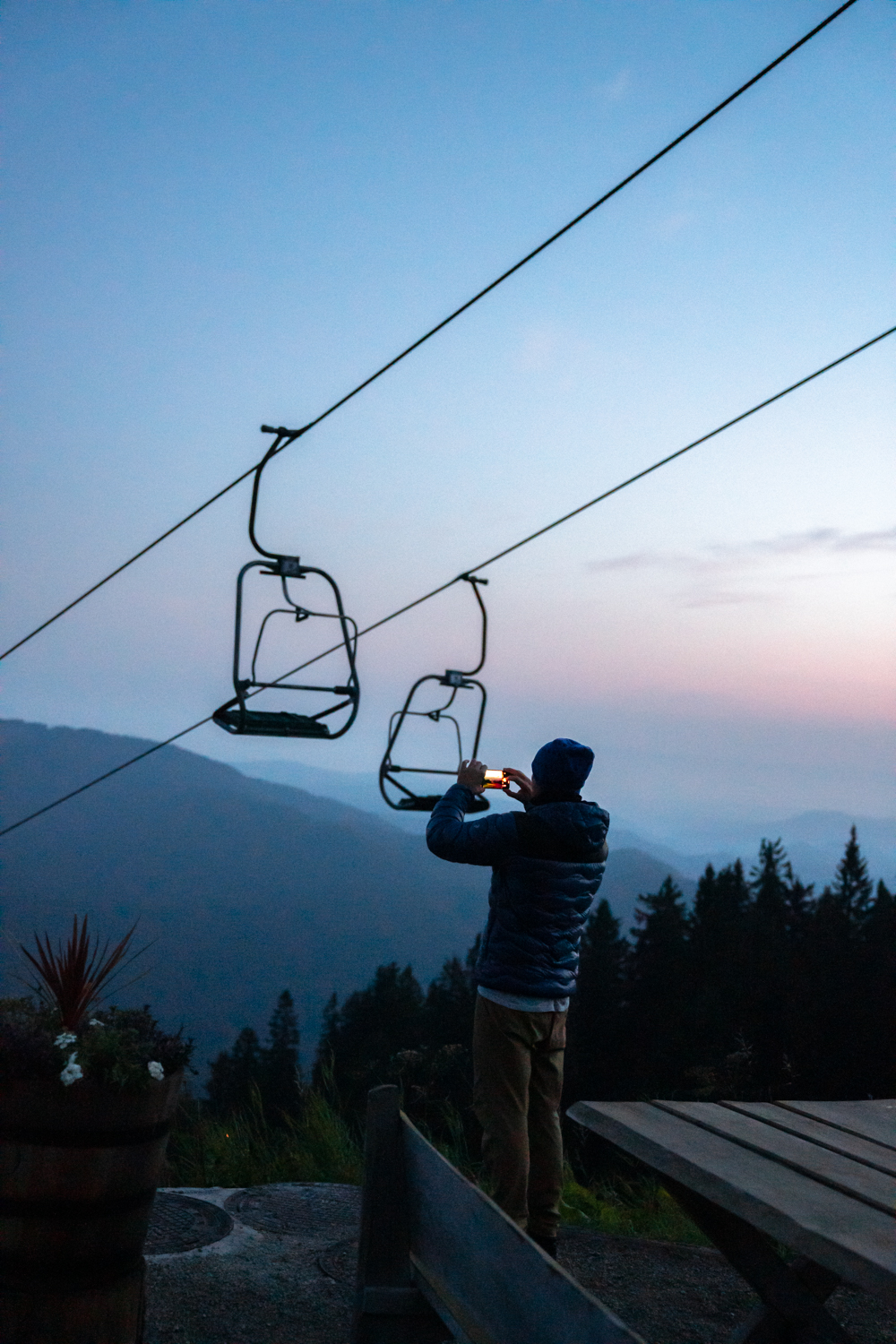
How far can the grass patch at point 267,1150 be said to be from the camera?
15.5 feet

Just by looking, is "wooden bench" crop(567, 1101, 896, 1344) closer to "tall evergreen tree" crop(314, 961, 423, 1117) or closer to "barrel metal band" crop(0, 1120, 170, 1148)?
"barrel metal band" crop(0, 1120, 170, 1148)

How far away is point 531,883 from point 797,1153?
1.09 meters

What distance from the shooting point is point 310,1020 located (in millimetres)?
137750

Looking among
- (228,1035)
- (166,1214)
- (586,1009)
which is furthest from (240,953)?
(166,1214)

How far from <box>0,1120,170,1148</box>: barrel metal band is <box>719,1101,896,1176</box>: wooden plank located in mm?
1307

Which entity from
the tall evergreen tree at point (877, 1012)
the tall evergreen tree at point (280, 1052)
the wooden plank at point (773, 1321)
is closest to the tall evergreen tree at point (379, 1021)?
the tall evergreen tree at point (280, 1052)

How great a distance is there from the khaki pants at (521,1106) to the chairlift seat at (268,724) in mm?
1063

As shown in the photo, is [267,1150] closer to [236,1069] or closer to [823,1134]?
[823,1134]

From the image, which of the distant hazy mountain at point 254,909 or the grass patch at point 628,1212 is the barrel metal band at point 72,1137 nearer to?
the grass patch at point 628,1212

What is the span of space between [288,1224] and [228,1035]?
146 metres

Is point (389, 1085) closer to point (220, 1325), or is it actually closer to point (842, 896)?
point (220, 1325)

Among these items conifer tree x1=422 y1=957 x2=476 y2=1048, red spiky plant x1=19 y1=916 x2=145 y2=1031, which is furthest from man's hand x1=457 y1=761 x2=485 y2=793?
conifer tree x1=422 y1=957 x2=476 y2=1048

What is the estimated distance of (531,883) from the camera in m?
2.95

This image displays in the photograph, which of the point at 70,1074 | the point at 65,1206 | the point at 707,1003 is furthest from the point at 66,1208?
the point at 707,1003
